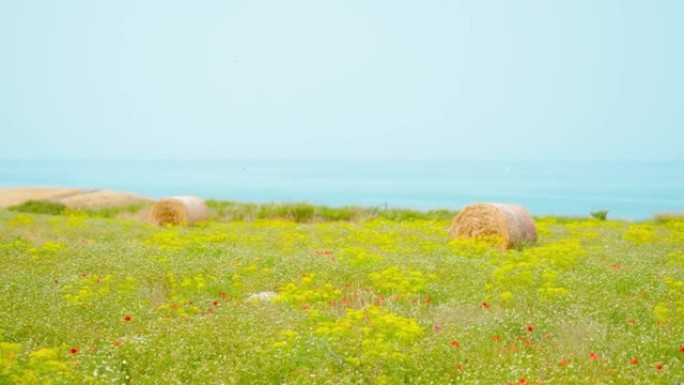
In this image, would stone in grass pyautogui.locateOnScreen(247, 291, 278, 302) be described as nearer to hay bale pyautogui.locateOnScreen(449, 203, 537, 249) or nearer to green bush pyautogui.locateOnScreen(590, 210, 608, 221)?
hay bale pyautogui.locateOnScreen(449, 203, 537, 249)

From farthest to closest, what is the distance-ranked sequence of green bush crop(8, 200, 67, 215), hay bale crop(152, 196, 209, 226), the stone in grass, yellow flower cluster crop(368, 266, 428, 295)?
green bush crop(8, 200, 67, 215)
hay bale crop(152, 196, 209, 226)
yellow flower cluster crop(368, 266, 428, 295)
the stone in grass

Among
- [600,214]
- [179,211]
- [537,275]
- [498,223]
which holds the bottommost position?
[600,214]

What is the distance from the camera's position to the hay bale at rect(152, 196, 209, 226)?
29.1m

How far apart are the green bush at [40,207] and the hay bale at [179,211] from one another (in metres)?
12.0

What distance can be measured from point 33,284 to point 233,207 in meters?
24.1

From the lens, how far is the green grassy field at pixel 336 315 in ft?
28.9

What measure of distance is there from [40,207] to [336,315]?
33.4 m

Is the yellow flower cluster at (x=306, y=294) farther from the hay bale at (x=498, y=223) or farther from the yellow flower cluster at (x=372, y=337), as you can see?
the hay bale at (x=498, y=223)

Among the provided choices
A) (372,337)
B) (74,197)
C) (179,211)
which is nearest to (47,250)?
(372,337)

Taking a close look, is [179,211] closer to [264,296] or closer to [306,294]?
[264,296]

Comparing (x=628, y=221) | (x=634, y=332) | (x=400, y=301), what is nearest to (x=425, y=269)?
(x=400, y=301)

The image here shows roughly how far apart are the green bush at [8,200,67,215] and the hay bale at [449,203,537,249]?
25257 mm

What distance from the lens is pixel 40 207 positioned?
40500 mm

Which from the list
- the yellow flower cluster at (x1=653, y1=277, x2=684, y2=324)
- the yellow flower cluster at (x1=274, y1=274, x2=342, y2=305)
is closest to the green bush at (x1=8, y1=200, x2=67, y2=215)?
Result: the yellow flower cluster at (x1=274, y1=274, x2=342, y2=305)
